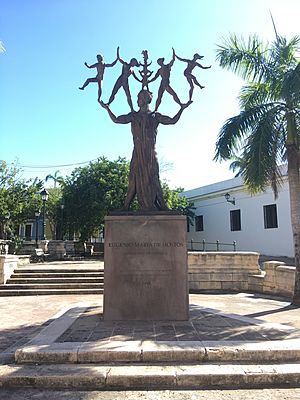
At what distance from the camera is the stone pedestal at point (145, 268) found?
6.35m

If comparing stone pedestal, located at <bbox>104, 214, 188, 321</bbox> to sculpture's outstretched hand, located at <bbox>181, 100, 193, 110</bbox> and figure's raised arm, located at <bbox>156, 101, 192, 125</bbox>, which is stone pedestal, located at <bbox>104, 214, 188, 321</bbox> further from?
sculpture's outstretched hand, located at <bbox>181, 100, 193, 110</bbox>

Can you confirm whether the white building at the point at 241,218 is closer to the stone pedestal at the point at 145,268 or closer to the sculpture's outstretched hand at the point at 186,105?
the sculpture's outstretched hand at the point at 186,105

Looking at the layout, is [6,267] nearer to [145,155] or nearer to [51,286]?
[51,286]

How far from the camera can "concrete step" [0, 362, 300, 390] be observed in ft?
13.1

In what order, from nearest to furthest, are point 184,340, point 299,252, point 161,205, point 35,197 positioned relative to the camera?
point 184,340 → point 161,205 → point 299,252 → point 35,197

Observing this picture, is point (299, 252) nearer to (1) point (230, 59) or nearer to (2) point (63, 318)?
(1) point (230, 59)

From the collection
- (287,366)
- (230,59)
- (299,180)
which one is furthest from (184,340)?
(230,59)

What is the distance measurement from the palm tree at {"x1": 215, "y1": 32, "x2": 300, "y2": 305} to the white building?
30.1 feet

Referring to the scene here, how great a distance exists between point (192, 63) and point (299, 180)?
4.51 m

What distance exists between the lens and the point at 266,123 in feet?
30.4

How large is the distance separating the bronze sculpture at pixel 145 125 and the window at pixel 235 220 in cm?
1920

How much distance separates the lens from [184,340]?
16.3ft

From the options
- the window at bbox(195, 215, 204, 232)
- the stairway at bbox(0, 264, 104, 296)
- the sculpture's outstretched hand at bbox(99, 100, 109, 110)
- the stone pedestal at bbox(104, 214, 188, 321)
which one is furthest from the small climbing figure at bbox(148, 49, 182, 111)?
the window at bbox(195, 215, 204, 232)

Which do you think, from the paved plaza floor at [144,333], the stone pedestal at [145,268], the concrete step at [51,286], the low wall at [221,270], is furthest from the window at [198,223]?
the stone pedestal at [145,268]
